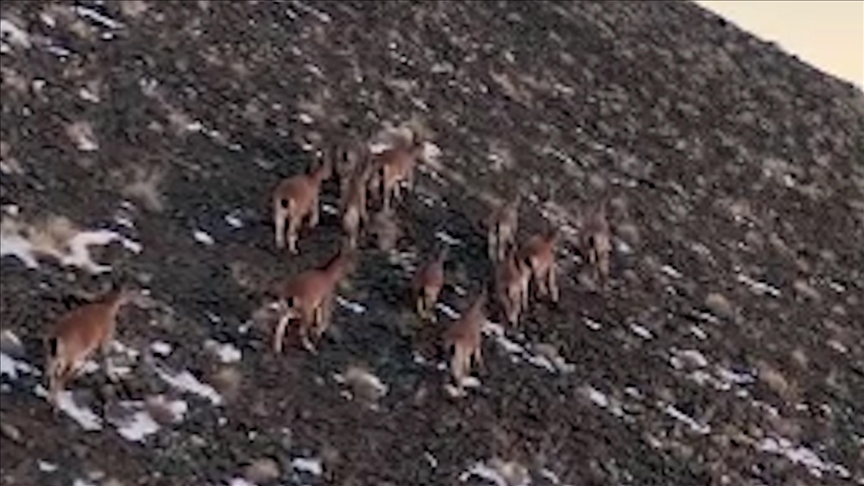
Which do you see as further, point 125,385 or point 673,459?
point 673,459

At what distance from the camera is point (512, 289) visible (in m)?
14.3

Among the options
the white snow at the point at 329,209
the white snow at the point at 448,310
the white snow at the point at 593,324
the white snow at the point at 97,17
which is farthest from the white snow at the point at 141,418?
the white snow at the point at 97,17

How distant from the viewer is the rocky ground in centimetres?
1148

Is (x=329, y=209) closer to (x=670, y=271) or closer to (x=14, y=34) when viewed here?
(x=14, y=34)

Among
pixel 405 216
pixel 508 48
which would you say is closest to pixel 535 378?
pixel 405 216

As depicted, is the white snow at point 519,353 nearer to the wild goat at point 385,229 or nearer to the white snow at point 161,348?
the wild goat at point 385,229

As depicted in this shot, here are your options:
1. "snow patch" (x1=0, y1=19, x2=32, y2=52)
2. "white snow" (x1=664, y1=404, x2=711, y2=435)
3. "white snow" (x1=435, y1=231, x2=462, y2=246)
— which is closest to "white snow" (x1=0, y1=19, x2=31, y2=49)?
"snow patch" (x1=0, y1=19, x2=32, y2=52)

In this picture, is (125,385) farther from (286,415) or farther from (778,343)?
(778,343)

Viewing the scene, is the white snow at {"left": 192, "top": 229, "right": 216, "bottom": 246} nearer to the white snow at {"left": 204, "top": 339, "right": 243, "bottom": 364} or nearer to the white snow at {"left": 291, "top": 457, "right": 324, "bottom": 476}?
the white snow at {"left": 204, "top": 339, "right": 243, "bottom": 364}

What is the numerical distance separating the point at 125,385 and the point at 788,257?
9952 mm

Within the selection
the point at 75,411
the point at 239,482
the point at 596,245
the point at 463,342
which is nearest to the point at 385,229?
the point at 463,342

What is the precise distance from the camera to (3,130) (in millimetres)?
12805

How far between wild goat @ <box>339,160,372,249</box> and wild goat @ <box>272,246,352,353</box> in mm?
1387

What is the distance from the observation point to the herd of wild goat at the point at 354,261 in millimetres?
10969
